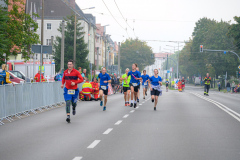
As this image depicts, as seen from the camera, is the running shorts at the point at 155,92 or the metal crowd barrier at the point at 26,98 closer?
the metal crowd barrier at the point at 26,98

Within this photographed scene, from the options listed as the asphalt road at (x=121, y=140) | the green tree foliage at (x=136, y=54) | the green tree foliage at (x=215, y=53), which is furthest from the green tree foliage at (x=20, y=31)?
the green tree foliage at (x=136, y=54)

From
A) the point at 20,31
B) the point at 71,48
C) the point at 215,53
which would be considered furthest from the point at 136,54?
the point at 20,31

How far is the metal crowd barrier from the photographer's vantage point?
1286cm

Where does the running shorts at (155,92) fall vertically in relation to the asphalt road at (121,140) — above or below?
above

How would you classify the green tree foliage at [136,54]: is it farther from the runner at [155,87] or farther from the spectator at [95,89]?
the runner at [155,87]

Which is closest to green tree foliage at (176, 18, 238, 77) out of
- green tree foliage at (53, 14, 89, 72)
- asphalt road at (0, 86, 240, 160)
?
green tree foliage at (53, 14, 89, 72)

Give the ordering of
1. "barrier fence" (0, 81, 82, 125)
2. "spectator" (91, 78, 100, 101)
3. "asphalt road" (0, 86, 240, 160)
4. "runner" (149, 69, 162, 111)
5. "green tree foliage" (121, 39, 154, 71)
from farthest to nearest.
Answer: "green tree foliage" (121, 39, 154, 71) < "spectator" (91, 78, 100, 101) < "runner" (149, 69, 162, 111) < "barrier fence" (0, 81, 82, 125) < "asphalt road" (0, 86, 240, 160)

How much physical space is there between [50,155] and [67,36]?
166 ft

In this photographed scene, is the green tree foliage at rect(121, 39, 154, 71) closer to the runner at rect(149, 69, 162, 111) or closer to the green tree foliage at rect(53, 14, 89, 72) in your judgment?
the green tree foliage at rect(53, 14, 89, 72)

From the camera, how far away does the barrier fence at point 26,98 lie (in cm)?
1286

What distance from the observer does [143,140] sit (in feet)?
28.2

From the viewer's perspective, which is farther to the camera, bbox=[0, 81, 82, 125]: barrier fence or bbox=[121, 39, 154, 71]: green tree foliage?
bbox=[121, 39, 154, 71]: green tree foliage

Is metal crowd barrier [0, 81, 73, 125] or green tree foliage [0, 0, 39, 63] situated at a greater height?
→ green tree foliage [0, 0, 39, 63]

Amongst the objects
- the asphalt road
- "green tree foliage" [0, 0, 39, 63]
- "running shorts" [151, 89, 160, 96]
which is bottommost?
the asphalt road
